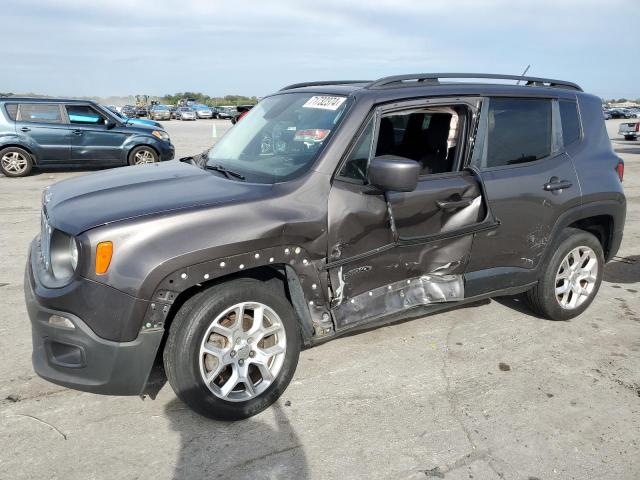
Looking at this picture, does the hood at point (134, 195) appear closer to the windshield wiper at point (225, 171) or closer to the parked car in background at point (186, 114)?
the windshield wiper at point (225, 171)

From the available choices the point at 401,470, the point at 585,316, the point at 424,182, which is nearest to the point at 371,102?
the point at 424,182

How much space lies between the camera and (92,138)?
1153 cm

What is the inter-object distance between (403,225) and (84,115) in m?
10.5

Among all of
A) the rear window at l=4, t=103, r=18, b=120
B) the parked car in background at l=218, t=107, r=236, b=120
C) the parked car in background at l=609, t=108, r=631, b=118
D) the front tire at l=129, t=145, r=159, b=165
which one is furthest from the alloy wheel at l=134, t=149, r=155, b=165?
the parked car in background at l=609, t=108, r=631, b=118

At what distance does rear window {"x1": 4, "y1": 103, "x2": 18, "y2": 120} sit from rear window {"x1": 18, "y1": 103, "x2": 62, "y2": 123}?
0.09 m

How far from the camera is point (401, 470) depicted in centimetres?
258

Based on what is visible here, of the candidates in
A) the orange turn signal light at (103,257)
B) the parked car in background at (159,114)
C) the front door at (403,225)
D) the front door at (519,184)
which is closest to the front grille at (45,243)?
the orange turn signal light at (103,257)

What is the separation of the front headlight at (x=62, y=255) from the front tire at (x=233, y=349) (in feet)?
2.02

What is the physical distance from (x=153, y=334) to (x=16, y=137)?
35.0 feet

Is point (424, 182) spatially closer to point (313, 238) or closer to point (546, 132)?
point (313, 238)

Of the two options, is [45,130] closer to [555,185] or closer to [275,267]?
[275,267]

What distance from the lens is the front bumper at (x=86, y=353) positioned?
8.37 feet

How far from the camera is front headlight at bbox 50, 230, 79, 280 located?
2686mm

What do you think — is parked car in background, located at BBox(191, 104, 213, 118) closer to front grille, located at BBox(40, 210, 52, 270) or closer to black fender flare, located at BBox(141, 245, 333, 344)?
front grille, located at BBox(40, 210, 52, 270)
